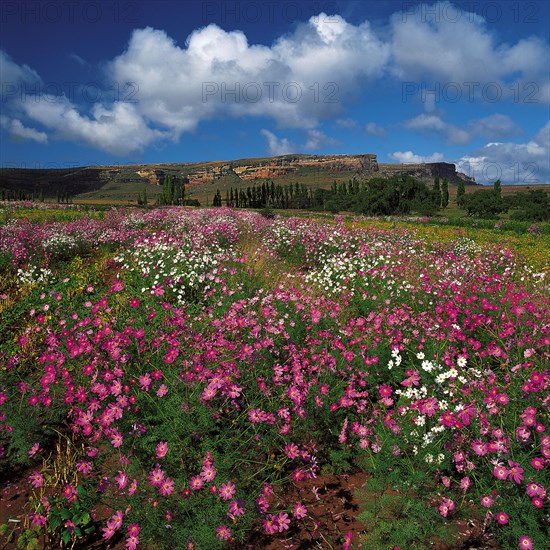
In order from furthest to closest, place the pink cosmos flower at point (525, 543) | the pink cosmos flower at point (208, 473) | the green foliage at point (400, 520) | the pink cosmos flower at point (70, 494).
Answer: the pink cosmos flower at point (70, 494) < the green foliage at point (400, 520) < the pink cosmos flower at point (208, 473) < the pink cosmos flower at point (525, 543)

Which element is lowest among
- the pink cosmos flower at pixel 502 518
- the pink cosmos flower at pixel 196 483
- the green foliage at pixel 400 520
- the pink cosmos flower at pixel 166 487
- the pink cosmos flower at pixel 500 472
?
the green foliage at pixel 400 520

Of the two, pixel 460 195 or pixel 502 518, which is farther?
pixel 460 195

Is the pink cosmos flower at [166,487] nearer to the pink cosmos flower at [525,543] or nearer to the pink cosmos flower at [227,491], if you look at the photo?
the pink cosmos flower at [227,491]

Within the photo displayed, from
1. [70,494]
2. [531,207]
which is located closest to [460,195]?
[531,207]

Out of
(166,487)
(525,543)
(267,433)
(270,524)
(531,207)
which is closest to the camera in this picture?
(525,543)

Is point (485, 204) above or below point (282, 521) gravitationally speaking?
above

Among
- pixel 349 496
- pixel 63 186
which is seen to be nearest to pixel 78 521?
pixel 349 496

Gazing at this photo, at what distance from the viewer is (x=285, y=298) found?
4.89 meters

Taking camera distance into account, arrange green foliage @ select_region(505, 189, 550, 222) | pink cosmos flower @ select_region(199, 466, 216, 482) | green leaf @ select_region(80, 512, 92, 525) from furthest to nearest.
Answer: green foliage @ select_region(505, 189, 550, 222) < green leaf @ select_region(80, 512, 92, 525) < pink cosmos flower @ select_region(199, 466, 216, 482)

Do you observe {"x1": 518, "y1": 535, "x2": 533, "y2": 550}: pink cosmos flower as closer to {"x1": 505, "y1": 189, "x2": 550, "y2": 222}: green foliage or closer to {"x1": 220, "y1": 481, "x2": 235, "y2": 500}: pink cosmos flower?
{"x1": 220, "y1": 481, "x2": 235, "y2": 500}: pink cosmos flower

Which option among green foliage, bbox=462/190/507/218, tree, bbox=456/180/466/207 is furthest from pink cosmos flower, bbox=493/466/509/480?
tree, bbox=456/180/466/207

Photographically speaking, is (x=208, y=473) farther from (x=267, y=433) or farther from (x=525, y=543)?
(x=525, y=543)

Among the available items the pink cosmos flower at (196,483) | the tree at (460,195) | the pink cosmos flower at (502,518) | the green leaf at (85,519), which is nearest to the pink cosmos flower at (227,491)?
the pink cosmos flower at (196,483)

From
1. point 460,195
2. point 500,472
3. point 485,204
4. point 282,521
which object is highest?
point 460,195
